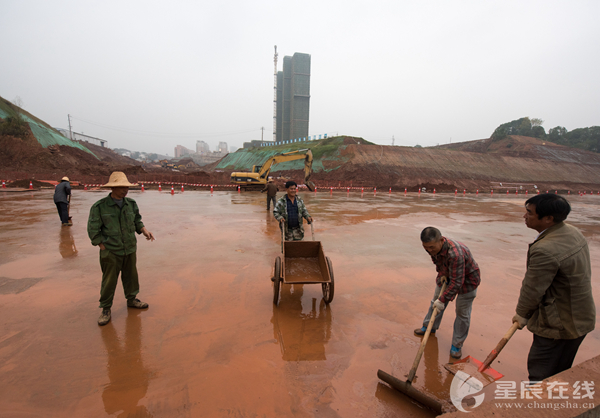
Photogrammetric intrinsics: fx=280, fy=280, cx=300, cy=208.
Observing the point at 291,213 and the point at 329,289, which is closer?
the point at 329,289

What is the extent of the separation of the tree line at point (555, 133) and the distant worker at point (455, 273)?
75777 millimetres

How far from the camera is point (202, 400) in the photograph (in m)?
2.59

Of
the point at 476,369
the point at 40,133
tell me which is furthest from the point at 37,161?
the point at 476,369

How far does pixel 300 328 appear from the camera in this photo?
3.79 metres

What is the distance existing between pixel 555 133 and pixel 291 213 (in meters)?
92.9

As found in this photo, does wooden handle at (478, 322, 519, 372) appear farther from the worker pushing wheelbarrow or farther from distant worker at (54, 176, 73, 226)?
distant worker at (54, 176, 73, 226)

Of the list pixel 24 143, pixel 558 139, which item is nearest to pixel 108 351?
pixel 24 143

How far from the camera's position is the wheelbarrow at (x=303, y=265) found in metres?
4.24

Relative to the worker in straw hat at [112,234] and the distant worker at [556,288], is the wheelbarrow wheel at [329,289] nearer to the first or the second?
the distant worker at [556,288]

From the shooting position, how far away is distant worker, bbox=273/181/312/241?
16.6 ft

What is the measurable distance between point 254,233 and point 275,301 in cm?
476

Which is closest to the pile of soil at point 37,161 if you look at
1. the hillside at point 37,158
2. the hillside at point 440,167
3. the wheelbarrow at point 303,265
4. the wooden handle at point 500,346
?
the hillside at point 37,158

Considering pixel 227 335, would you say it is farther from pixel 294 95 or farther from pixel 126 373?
pixel 294 95

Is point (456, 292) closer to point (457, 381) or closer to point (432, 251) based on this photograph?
point (432, 251)
